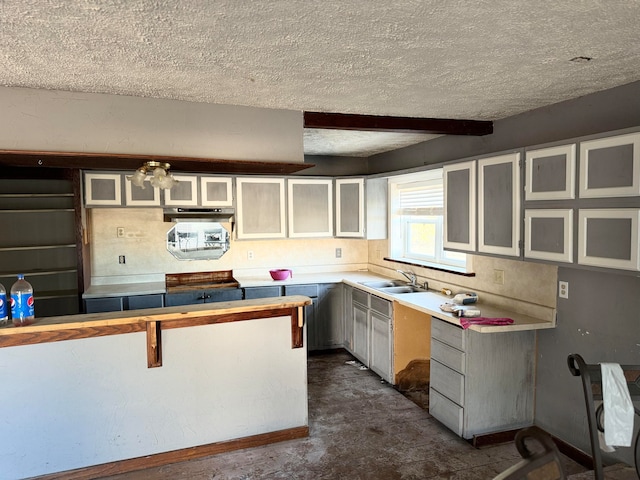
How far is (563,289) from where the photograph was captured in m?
2.77

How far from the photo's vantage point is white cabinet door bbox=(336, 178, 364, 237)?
4793 mm

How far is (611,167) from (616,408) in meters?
1.26

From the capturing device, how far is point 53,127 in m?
2.44

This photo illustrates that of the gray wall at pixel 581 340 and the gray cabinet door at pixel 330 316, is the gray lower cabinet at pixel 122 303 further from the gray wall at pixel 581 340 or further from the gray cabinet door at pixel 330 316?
the gray wall at pixel 581 340

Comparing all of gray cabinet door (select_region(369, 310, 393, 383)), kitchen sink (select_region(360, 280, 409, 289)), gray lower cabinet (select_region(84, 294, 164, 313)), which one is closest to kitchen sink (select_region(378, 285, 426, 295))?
kitchen sink (select_region(360, 280, 409, 289))

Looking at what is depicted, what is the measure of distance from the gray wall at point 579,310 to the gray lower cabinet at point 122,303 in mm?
3311

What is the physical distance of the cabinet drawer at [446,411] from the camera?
2924mm

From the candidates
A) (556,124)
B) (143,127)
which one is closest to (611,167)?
(556,124)

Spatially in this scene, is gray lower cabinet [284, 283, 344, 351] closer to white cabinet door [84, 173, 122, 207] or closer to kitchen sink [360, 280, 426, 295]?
kitchen sink [360, 280, 426, 295]

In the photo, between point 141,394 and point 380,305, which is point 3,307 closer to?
point 141,394

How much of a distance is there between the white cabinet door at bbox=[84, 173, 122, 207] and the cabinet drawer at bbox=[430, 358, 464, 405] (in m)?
3.25

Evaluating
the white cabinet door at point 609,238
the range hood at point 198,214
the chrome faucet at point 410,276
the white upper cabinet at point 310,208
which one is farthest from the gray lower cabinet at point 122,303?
the white cabinet door at point 609,238

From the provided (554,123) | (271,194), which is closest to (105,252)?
(271,194)

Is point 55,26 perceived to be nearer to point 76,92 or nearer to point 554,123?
point 76,92
